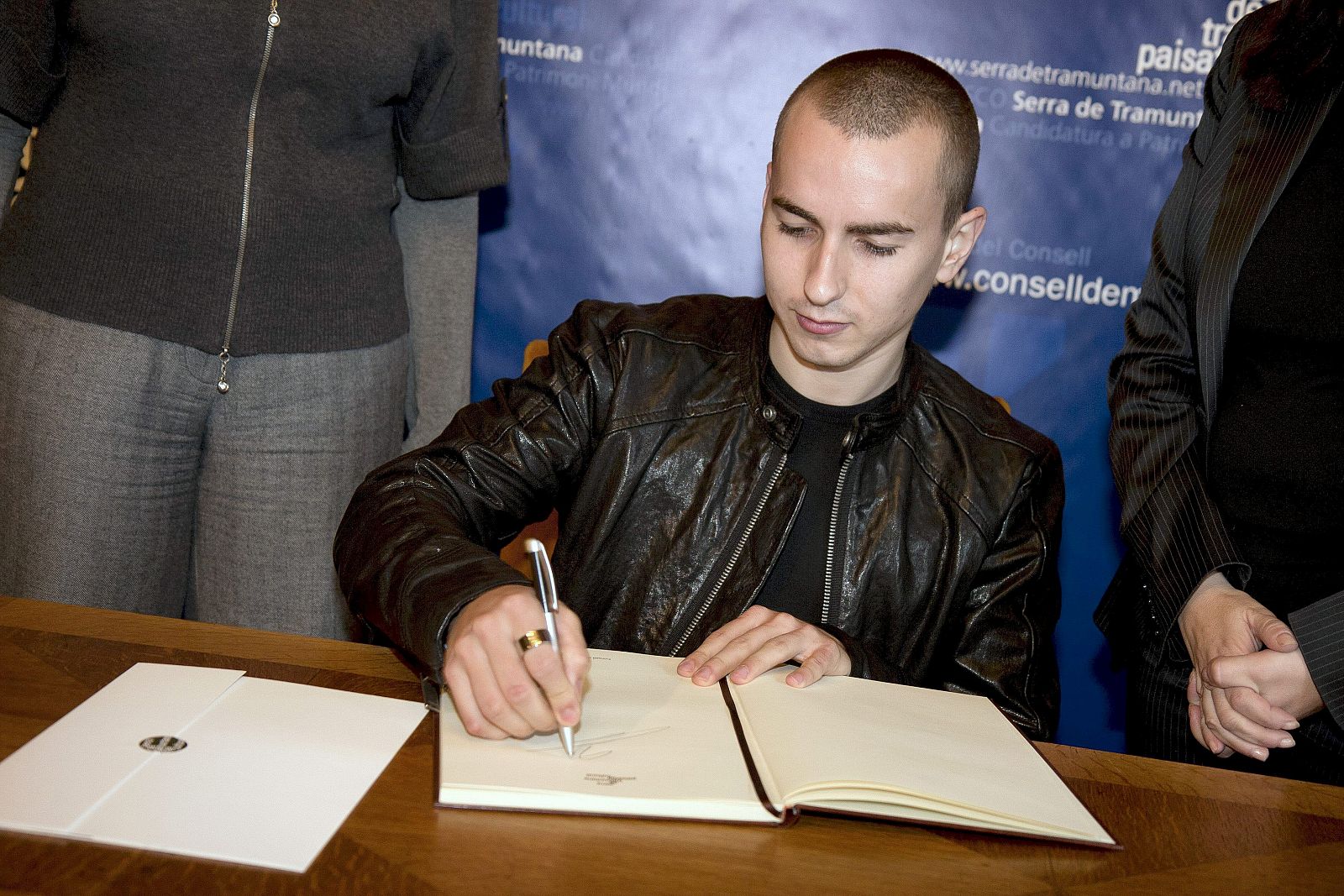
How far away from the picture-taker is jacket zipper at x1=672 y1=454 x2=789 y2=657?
173cm

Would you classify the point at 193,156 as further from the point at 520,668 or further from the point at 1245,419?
the point at 1245,419

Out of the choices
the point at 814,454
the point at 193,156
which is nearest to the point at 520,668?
the point at 814,454

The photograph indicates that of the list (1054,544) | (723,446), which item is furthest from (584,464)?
(1054,544)

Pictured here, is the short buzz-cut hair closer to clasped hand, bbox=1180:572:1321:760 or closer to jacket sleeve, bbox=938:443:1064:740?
jacket sleeve, bbox=938:443:1064:740

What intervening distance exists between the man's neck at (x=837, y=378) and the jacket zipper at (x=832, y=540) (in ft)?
0.36

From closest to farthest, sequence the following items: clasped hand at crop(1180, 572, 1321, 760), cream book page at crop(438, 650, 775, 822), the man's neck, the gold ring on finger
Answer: cream book page at crop(438, 650, 775, 822) → the gold ring on finger → clasped hand at crop(1180, 572, 1321, 760) → the man's neck

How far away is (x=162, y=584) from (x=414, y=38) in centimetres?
108

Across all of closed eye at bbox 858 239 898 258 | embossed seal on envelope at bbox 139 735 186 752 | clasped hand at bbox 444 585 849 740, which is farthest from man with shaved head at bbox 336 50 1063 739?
embossed seal on envelope at bbox 139 735 186 752

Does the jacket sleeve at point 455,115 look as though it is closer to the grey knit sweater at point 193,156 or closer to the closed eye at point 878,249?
the grey knit sweater at point 193,156

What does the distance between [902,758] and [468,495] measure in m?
0.78

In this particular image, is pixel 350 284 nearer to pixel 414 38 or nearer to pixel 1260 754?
pixel 414 38

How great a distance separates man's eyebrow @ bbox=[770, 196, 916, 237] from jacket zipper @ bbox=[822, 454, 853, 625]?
1.16 feet

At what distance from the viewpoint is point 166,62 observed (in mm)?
1849
